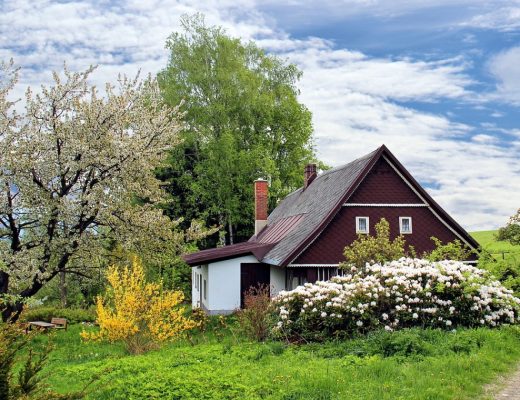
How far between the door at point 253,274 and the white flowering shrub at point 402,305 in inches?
451

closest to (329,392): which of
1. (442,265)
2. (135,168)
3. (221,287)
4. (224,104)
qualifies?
(442,265)

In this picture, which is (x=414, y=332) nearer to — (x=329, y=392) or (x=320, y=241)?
(x=329, y=392)

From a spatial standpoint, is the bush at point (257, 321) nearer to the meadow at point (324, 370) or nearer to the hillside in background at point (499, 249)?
the meadow at point (324, 370)

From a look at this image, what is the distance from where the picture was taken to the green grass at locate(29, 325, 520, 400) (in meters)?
9.44

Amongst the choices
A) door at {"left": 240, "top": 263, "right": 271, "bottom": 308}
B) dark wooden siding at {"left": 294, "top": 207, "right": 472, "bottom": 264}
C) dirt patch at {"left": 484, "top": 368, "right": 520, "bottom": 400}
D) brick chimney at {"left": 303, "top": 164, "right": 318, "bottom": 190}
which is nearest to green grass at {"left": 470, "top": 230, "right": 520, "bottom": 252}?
dark wooden siding at {"left": 294, "top": 207, "right": 472, "bottom": 264}

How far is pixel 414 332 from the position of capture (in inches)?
512

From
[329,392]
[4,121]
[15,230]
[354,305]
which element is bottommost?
[329,392]

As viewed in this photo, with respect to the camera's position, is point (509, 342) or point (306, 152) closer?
point (509, 342)

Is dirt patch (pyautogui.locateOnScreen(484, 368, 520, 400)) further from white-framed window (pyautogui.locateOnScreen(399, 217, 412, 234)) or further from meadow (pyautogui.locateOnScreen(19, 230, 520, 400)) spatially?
white-framed window (pyautogui.locateOnScreen(399, 217, 412, 234))

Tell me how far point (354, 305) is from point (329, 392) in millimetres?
5182

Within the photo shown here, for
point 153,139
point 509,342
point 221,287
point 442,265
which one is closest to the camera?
point 509,342

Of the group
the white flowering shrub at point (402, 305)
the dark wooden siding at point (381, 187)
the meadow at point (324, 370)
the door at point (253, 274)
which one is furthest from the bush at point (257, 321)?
the door at point (253, 274)

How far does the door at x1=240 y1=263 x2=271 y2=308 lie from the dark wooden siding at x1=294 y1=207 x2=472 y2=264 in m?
3.44

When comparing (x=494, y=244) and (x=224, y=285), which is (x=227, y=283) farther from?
(x=494, y=244)
